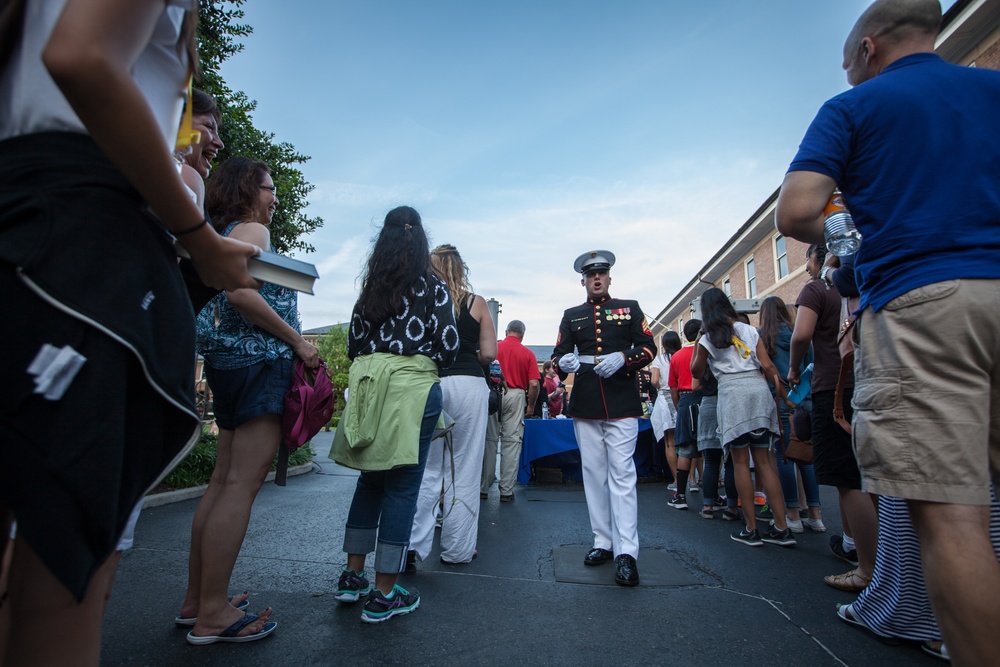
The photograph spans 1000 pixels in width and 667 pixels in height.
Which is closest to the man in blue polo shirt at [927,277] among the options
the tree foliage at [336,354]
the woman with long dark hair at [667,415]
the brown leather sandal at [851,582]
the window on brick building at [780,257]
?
the brown leather sandal at [851,582]

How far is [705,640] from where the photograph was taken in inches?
89.0

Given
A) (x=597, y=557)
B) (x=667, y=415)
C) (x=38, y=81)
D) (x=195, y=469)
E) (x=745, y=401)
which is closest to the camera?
(x=38, y=81)

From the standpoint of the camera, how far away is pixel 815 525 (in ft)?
15.3

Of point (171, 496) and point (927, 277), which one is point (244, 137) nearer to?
point (171, 496)

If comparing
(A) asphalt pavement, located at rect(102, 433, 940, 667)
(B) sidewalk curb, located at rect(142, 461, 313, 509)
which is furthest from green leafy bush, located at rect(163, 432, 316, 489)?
(A) asphalt pavement, located at rect(102, 433, 940, 667)

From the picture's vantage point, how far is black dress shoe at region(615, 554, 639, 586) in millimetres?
3023

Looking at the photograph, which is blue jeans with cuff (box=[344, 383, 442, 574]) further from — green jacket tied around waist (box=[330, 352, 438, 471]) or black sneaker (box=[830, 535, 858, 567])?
black sneaker (box=[830, 535, 858, 567])

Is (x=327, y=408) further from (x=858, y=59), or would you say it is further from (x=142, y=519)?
(x=142, y=519)

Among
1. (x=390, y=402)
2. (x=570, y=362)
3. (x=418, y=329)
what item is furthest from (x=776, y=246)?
(x=390, y=402)

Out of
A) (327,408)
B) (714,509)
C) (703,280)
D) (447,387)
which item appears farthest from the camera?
(703,280)

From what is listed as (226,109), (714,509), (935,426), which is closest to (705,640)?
(935,426)

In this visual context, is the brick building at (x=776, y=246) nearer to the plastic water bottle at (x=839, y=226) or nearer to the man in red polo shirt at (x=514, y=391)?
the man in red polo shirt at (x=514, y=391)

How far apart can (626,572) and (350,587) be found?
4.86ft

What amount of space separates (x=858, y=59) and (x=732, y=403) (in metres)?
2.82
